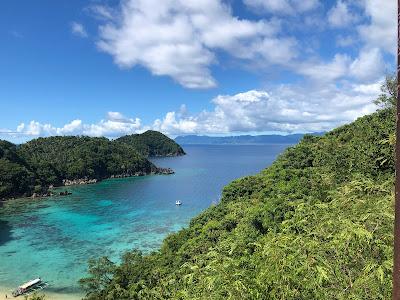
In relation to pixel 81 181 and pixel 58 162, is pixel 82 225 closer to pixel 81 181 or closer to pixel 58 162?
pixel 81 181

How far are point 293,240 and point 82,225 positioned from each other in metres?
61.1

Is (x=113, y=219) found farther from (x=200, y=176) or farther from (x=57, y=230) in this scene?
(x=200, y=176)

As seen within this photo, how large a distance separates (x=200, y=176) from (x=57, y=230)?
8178cm

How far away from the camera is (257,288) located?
10.4 m

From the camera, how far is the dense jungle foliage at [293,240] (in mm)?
9375

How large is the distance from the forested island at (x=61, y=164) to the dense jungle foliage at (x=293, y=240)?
70.4 metres

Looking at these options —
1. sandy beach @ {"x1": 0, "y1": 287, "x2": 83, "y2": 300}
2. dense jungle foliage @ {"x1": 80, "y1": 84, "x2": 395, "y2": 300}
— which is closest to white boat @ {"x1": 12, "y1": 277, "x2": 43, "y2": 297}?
sandy beach @ {"x1": 0, "y1": 287, "x2": 83, "y2": 300}

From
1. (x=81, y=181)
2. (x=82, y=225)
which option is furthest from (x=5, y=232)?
(x=81, y=181)

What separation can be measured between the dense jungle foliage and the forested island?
2771 inches

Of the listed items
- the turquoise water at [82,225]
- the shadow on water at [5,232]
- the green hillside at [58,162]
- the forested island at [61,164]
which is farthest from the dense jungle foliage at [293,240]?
the green hillside at [58,162]

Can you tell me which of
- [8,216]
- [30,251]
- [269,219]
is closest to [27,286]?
[30,251]

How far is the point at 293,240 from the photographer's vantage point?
1183 cm

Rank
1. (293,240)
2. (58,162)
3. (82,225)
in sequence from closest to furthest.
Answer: (293,240) < (82,225) < (58,162)

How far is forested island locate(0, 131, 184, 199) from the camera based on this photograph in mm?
97562
